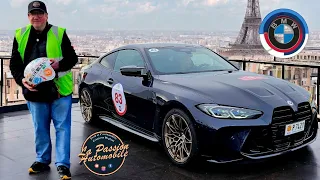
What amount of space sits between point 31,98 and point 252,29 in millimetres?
34199

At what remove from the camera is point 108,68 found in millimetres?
6336

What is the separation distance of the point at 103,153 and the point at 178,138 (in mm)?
849

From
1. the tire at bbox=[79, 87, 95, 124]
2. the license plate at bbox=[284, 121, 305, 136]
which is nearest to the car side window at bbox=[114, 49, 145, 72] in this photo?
the tire at bbox=[79, 87, 95, 124]

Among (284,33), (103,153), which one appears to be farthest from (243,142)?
(284,33)

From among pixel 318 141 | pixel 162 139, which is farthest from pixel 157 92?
pixel 318 141

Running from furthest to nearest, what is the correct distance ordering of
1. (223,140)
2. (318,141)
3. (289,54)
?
(289,54), (318,141), (223,140)

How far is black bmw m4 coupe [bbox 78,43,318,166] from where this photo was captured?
14.0ft

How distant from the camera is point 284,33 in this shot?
8578 millimetres

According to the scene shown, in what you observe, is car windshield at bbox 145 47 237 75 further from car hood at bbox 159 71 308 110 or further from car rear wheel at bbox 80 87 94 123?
car rear wheel at bbox 80 87 94 123

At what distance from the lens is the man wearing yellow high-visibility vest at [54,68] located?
420 centimetres

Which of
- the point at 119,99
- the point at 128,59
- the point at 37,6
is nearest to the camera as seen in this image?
the point at 37,6

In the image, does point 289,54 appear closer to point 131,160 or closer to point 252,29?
point 131,160

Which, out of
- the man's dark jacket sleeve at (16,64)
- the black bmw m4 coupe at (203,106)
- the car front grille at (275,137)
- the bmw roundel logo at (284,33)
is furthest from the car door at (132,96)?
the bmw roundel logo at (284,33)

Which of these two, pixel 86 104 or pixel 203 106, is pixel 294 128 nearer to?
pixel 203 106
